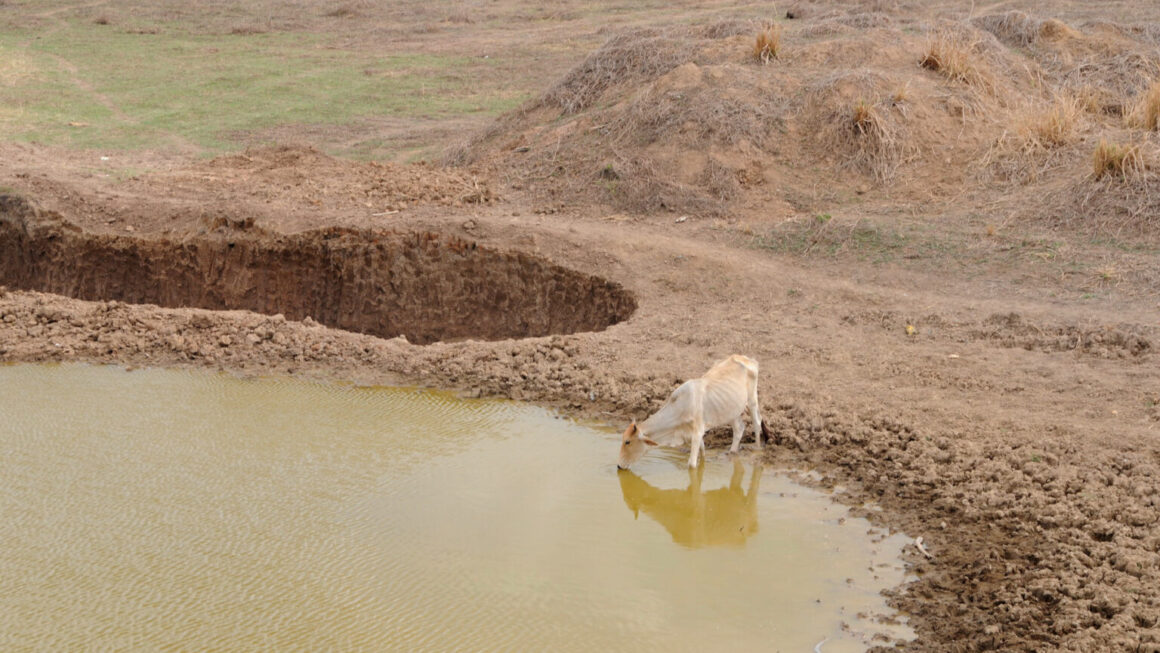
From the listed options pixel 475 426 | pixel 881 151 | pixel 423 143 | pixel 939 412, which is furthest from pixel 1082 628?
pixel 423 143

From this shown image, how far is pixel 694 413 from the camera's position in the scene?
22.7ft

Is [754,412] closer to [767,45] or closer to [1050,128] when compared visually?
[1050,128]

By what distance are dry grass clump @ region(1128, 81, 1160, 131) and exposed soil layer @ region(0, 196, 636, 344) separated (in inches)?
265

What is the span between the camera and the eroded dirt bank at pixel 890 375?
18.5 feet

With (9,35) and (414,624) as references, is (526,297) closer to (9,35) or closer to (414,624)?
(414,624)

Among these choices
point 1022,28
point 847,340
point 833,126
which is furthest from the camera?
point 1022,28

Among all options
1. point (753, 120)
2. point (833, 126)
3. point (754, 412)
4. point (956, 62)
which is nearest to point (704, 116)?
point (753, 120)

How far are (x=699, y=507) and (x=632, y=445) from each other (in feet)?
1.94

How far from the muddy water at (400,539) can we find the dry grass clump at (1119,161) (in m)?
6.52

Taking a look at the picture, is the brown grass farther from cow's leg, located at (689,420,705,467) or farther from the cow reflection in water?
cow's leg, located at (689,420,705,467)

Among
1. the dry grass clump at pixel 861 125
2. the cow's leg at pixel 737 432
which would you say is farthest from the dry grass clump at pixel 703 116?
the cow's leg at pixel 737 432

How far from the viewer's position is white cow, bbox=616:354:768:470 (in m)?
6.95

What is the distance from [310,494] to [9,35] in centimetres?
2358

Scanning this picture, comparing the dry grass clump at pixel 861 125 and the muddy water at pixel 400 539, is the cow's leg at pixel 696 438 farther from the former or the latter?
the dry grass clump at pixel 861 125
